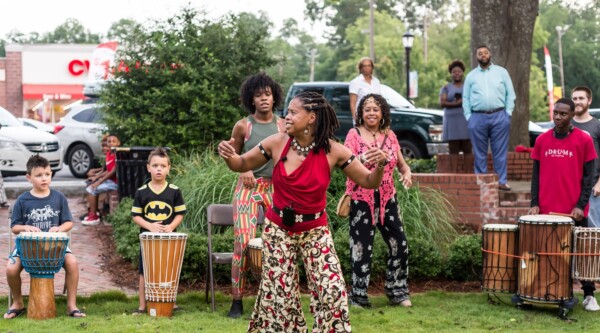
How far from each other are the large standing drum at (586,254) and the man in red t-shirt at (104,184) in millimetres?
6766

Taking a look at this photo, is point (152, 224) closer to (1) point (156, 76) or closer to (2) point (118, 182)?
(2) point (118, 182)

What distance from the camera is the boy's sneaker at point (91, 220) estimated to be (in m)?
13.1

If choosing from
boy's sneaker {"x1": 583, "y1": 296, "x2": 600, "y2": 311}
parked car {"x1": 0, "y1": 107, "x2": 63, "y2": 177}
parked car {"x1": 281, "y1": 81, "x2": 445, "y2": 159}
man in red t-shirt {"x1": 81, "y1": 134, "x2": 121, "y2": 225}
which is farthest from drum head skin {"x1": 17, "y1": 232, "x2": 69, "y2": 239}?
parked car {"x1": 0, "y1": 107, "x2": 63, "y2": 177}

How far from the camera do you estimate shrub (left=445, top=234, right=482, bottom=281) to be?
30.9ft

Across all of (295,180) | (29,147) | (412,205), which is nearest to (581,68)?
(29,147)

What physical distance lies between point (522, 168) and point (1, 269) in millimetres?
7069

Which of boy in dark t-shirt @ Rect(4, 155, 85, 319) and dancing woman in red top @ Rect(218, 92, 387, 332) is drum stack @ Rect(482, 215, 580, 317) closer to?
dancing woman in red top @ Rect(218, 92, 387, 332)

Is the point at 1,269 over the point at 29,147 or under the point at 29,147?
under

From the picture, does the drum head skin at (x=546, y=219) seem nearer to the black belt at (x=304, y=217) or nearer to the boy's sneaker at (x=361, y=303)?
the boy's sneaker at (x=361, y=303)

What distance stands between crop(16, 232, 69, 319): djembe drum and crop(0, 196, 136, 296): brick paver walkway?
103cm

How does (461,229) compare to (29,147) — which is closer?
(461,229)

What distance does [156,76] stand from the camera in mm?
13406

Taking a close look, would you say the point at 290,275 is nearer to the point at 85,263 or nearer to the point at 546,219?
the point at 546,219

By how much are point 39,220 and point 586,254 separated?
4492 millimetres
